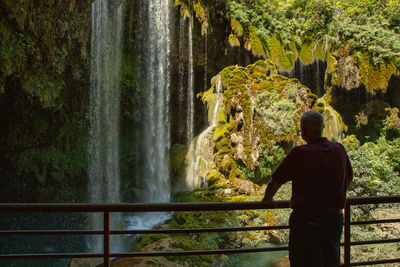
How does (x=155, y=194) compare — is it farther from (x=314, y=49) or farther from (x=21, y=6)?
(x=314, y=49)

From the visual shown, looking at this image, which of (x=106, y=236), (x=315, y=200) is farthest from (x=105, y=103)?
(x=315, y=200)

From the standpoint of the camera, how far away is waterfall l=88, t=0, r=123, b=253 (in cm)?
1314

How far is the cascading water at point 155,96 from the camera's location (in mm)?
14156

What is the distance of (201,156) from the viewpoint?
11.6m

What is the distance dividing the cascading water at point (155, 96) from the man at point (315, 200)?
1220 centimetres

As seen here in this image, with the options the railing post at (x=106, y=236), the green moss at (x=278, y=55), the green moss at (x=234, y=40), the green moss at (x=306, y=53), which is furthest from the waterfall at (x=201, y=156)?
the railing post at (x=106, y=236)

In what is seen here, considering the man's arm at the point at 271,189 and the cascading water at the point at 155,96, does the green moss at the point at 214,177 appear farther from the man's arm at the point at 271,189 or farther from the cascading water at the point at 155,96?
the man's arm at the point at 271,189

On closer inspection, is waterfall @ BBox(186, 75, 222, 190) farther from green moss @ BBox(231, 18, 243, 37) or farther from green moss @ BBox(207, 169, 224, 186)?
green moss @ BBox(231, 18, 243, 37)

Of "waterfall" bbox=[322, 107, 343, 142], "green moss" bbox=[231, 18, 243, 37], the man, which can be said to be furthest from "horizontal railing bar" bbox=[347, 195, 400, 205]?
"green moss" bbox=[231, 18, 243, 37]

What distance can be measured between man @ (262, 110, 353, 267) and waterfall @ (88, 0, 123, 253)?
12290mm

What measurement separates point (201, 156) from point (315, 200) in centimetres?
976

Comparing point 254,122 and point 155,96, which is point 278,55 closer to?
point 254,122

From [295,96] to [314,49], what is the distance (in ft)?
15.5

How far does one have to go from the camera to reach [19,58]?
850cm
